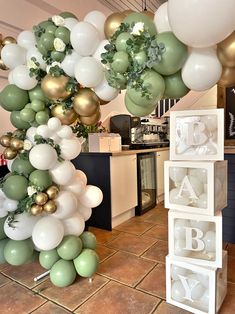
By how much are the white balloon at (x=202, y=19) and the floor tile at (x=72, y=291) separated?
163 centimetres

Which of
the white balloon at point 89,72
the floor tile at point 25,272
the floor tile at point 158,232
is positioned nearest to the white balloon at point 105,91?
the white balloon at point 89,72

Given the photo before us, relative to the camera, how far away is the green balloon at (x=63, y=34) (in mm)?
1262

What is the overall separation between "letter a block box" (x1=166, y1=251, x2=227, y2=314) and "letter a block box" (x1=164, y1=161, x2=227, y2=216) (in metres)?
0.36

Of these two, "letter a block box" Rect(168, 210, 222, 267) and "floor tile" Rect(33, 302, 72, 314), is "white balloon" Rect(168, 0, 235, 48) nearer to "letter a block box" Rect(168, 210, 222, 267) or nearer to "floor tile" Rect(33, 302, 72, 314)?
"letter a block box" Rect(168, 210, 222, 267)

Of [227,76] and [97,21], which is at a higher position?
[97,21]

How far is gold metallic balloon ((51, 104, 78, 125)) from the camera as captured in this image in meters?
1.47

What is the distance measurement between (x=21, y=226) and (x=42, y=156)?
1.78 ft

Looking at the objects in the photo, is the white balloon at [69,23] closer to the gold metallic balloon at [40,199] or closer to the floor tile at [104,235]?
the gold metallic balloon at [40,199]

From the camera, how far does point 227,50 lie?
96 centimetres

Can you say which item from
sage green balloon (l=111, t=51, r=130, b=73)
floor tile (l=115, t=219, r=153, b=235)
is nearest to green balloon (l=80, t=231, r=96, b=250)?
floor tile (l=115, t=219, r=153, b=235)

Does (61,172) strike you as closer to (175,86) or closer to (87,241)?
(87,241)

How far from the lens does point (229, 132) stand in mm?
2619

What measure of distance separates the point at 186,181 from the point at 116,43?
862 millimetres

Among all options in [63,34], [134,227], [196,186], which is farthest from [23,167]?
→ [134,227]
